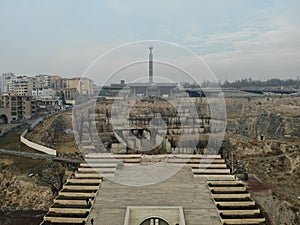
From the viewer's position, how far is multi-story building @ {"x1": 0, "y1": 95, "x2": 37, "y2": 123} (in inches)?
1156

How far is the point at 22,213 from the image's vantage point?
501 inches

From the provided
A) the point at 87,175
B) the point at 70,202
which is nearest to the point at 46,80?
the point at 87,175

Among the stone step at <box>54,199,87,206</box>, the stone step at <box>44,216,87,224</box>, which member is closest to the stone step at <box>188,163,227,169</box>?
the stone step at <box>54,199,87,206</box>

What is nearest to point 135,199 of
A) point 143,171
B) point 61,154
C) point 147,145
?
point 143,171

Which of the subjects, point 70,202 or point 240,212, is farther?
point 70,202

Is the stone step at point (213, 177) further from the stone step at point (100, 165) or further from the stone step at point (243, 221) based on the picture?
the stone step at point (100, 165)

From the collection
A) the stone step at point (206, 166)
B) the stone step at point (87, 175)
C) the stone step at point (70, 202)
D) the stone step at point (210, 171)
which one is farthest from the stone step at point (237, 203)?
the stone step at point (87, 175)

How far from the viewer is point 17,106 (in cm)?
3039

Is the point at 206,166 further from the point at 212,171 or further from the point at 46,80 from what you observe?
the point at 46,80

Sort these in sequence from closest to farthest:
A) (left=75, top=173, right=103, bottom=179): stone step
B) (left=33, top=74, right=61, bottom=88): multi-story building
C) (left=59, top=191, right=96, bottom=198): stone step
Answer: (left=59, top=191, right=96, bottom=198): stone step < (left=75, top=173, right=103, bottom=179): stone step < (left=33, top=74, right=61, bottom=88): multi-story building

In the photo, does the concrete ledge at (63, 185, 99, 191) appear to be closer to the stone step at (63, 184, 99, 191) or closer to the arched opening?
the stone step at (63, 184, 99, 191)

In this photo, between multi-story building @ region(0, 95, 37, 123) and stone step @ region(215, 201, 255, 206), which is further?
multi-story building @ region(0, 95, 37, 123)

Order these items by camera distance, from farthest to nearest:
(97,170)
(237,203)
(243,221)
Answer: (97,170)
(237,203)
(243,221)

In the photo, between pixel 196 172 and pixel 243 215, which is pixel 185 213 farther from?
pixel 196 172
